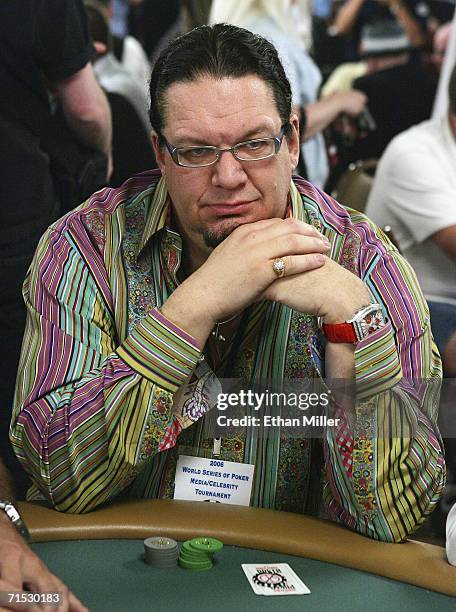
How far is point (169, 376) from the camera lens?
1744 millimetres

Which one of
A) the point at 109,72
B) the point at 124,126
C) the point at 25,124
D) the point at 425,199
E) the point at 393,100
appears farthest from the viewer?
the point at 393,100

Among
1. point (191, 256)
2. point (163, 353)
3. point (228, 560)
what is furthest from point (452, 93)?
point (228, 560)

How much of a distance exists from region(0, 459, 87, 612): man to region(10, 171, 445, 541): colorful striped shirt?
197mm

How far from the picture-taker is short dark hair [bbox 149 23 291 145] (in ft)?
6.16

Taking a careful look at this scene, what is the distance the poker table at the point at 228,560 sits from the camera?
145 cm

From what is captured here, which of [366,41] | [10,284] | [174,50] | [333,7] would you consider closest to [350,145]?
[366,41]

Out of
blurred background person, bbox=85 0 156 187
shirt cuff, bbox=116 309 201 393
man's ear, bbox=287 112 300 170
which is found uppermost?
blurred background person, bbox=85 0 156 187

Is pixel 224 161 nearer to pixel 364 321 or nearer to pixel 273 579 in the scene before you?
pixel 364 321

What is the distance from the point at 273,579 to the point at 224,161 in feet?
2.50

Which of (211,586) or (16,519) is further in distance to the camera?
(16,519)

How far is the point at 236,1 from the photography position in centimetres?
483

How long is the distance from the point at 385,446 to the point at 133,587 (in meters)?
0.53

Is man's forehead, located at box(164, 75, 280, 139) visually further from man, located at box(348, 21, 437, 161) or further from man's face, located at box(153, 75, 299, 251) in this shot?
man, located at box(348, 21, 437, 161)

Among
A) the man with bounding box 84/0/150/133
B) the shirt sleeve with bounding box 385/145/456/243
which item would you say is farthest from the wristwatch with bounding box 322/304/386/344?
the man with bounding box 84/0/150/133
